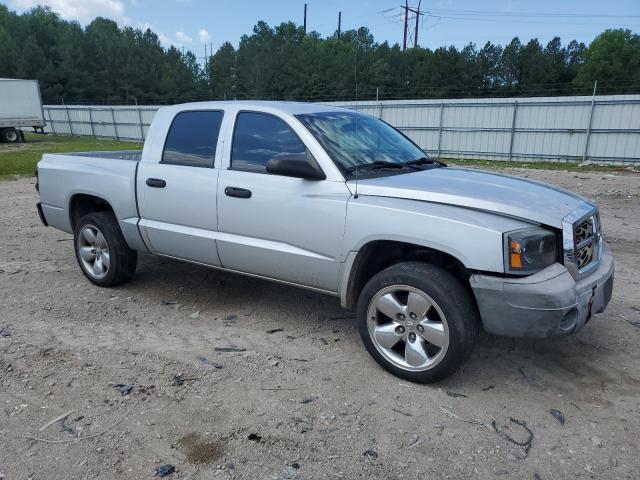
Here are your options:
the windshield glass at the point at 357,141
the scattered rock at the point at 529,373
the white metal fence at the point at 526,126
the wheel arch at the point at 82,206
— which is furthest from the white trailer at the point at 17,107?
the scattered rock at the point at 529,373

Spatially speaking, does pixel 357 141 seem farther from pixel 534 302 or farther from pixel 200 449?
pixel 200 449

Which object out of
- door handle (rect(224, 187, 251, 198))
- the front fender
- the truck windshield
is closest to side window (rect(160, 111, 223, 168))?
door handle (rect(224, 187, 251, 198))

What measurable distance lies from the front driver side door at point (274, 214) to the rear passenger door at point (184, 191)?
0.15 meters

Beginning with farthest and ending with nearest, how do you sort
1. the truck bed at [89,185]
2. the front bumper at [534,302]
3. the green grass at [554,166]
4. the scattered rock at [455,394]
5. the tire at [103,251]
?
the green grass at [554,166] → the tire at [103,251] → the truck bed at [89,185] → the scattered rock at [455,394] → the front bumper at [534,302]

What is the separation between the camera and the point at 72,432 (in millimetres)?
2799

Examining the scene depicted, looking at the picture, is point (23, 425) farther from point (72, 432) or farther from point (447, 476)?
point (447, 476)

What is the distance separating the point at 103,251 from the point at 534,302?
408 centimetres

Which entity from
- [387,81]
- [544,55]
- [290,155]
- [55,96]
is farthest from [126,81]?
[290,155]

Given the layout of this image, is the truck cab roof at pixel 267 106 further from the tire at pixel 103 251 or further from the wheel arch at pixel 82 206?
the wheel arch at pixel 82 206

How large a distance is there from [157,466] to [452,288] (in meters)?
Answer: 1.91

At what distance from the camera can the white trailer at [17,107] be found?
2912 cm

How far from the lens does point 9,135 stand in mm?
30203

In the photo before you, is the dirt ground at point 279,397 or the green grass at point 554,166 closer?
the dirt ground at point 279,397

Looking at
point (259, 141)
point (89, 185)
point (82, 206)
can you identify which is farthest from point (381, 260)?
point (82, 206)
